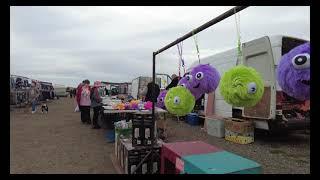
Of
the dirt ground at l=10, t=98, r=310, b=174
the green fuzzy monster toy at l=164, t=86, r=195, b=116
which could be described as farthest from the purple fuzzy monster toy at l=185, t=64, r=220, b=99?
the dirt ground at l=10, t=98, r=310, b=174

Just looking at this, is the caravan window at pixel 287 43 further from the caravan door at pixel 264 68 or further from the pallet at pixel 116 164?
the pallet at pixel 116 164

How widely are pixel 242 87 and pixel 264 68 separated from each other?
18.7 feet

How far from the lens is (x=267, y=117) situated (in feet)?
26.0

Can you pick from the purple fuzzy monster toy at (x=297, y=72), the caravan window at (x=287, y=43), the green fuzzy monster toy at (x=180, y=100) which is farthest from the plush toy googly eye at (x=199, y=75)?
the caravan window at (x=287, y=43)

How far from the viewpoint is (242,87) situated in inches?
107

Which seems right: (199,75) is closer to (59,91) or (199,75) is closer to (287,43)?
(287,43)

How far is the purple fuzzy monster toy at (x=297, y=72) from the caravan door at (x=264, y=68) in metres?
5.74

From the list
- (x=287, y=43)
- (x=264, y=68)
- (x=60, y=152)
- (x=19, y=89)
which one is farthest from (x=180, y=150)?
(x=19, y=89)

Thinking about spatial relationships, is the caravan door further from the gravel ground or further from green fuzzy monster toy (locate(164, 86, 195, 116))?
green fuzzy monster toy (locate(164, 86, 195, 116))

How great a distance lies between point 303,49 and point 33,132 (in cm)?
1019

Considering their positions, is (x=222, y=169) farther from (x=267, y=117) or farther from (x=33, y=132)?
(x=33, y=132)

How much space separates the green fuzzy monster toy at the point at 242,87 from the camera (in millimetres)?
2711

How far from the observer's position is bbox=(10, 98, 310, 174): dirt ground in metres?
5.84
